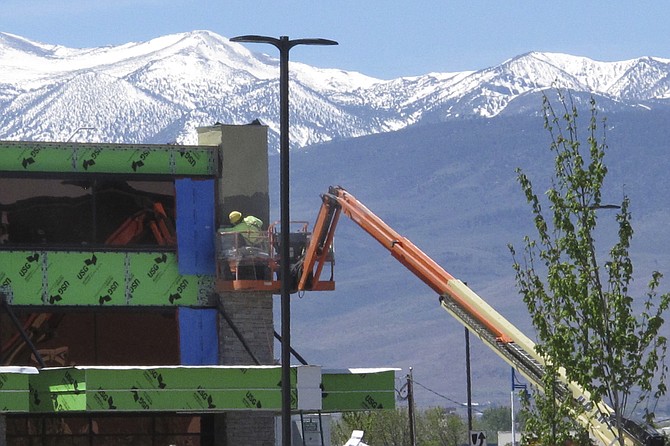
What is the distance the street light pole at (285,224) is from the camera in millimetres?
30578

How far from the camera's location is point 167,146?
149 ft

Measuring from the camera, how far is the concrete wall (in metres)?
44.3

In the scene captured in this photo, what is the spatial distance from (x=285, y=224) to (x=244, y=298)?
1410 cm

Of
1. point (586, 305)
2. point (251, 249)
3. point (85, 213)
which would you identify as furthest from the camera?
point (85, 213)

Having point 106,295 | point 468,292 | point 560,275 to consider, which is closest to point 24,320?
point 106,295

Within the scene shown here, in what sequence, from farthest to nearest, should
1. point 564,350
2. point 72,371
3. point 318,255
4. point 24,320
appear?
1. point 318,255
2. point 24,320
3. point 72,371
4. point 564,350

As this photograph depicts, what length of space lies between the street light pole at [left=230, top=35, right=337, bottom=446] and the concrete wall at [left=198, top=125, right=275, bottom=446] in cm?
1308

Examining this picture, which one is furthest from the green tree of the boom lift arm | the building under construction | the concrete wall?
the building under construction

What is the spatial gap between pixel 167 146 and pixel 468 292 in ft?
28.6

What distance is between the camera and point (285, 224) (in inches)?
1233

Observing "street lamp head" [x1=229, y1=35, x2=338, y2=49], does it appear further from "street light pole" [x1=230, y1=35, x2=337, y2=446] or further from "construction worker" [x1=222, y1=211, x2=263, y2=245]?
"construction worker" [x1=222, y1=211, x2=263, y2=245]

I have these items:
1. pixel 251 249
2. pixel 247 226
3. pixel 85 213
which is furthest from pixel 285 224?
pixel 85 213

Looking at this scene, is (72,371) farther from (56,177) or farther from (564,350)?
(564,350)

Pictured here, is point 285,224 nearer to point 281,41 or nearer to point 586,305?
point 281,41
